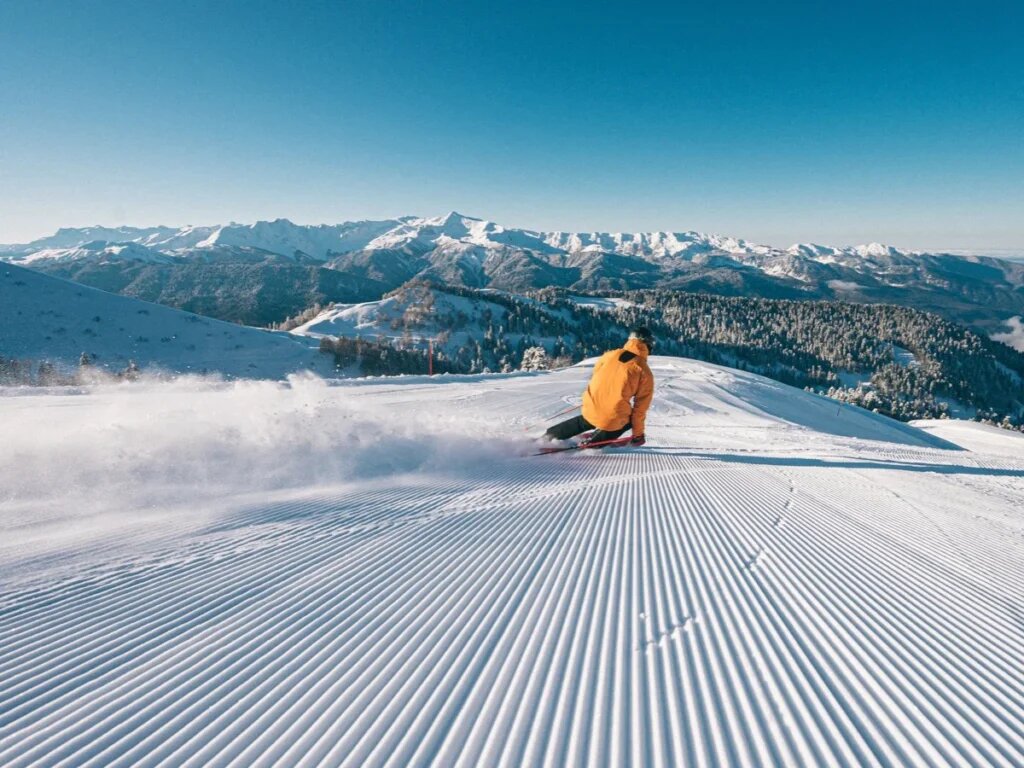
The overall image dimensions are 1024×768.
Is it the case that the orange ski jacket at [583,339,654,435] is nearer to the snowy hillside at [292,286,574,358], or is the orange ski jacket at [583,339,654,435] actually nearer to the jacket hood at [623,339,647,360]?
the jacket hood at [623,339,647,360]

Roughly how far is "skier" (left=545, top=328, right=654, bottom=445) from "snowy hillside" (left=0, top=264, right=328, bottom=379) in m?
56.3

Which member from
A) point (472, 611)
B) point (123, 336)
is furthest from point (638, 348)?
point (123, 336)

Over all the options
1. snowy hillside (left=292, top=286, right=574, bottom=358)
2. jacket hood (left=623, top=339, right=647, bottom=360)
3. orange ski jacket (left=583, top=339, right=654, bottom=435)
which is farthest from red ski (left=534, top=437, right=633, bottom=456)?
snowy hillside (left=292, top=286, right=574, bottom=358)

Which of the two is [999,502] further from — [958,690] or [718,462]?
[958,690]

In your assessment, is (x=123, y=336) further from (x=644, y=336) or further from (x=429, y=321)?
(x=644, y=336)

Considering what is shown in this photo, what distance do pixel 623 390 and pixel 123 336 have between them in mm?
78487

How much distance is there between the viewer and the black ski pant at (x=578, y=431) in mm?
10495

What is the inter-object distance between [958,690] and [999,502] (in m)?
8.70

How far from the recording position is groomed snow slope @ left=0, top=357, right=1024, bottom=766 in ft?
8.47

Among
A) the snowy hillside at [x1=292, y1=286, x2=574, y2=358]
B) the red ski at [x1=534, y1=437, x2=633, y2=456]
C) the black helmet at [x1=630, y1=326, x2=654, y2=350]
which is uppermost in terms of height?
the snowy hillside at [x1=292, y1=286, x2=574, y2=358]

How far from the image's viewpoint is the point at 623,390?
30.9ft

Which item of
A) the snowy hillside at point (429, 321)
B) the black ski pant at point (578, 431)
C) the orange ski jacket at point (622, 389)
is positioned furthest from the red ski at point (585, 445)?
the snowy hillside at point (429, 321)

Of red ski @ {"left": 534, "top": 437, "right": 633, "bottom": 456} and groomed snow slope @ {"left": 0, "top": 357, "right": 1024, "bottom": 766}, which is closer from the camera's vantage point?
groomed snow slope @ {"left": 0, "top": 357, "right": 1024, "bottom": 766}

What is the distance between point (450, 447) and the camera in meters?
10.7
